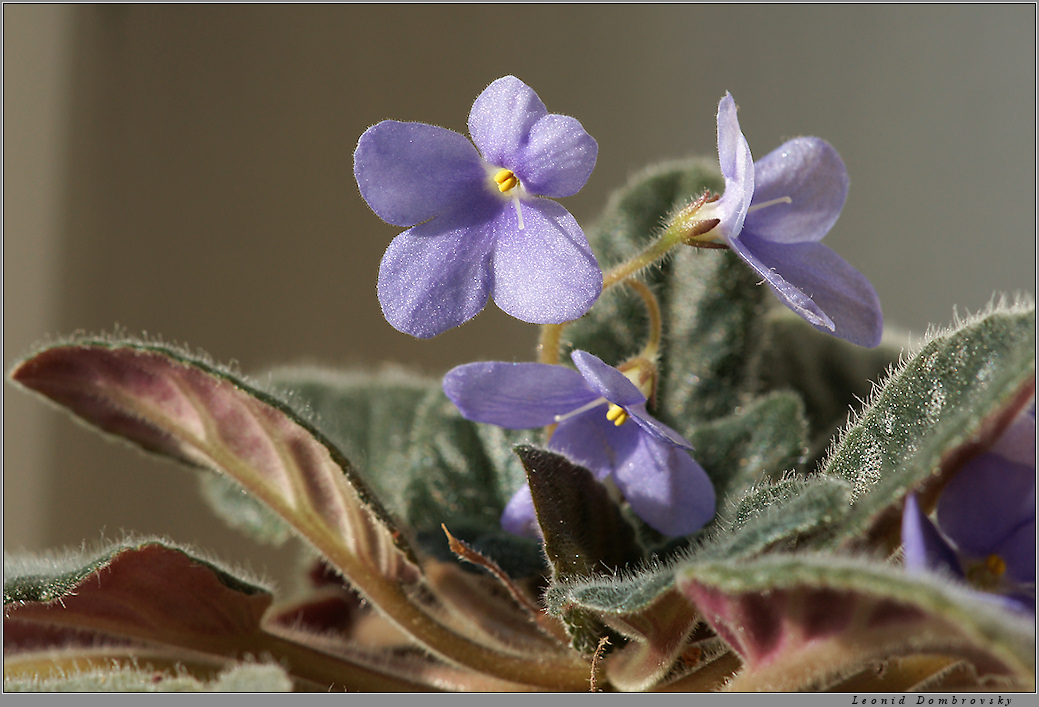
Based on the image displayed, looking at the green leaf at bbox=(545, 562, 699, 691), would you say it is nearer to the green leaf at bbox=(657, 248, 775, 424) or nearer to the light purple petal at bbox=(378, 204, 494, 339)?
the light purple petal at bbox=(378, 204, 494, 339)

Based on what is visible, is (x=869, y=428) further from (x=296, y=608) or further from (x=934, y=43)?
(x=934, y=43)

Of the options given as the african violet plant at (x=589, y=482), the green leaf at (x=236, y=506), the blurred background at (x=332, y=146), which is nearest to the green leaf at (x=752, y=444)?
the african violet plant at (x=589, y=482)

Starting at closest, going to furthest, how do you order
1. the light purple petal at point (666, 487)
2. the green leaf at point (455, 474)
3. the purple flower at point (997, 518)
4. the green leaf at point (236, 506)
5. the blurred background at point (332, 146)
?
the purple flower at point (997, 518)
the light purple petal at point (666, 487)
the green leaf at point (455, 474)
the green leaf at point (236, 506)
the blurred background at point (332, 146)

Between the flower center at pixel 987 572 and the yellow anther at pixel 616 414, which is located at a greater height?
the yellow anther at pixel 616 414

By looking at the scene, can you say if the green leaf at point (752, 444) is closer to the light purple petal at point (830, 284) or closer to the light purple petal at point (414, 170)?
the light purple petal at point (830, 284)

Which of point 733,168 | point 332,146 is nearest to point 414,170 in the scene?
point 733,168

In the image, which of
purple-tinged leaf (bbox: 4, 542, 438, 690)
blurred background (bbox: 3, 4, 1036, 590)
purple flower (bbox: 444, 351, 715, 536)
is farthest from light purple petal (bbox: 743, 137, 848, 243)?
blurred background (bbox: 3, 4, 1036, 590)

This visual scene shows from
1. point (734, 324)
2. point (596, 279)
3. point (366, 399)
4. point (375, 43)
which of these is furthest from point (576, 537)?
point (375, 43)
